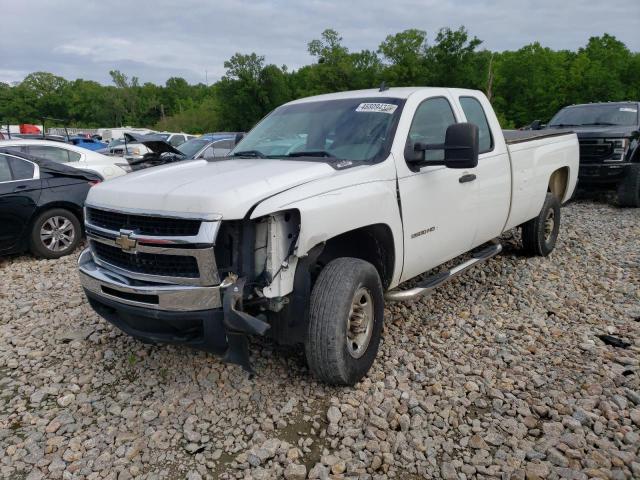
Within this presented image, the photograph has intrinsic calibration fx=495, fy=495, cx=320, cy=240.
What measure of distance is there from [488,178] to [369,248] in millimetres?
1610

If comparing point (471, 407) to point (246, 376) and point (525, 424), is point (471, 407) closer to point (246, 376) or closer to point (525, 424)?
point (525, 424)

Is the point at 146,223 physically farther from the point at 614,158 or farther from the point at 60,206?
the point at 614,158

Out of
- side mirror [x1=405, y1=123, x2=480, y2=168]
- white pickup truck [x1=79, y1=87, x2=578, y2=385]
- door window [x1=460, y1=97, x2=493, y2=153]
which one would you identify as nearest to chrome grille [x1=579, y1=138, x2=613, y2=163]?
door window [x1=460, y1=97, x2=493, y2=153]

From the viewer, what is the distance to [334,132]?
3.85 m

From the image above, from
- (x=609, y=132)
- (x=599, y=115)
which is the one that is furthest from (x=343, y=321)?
(x=599, y=115)

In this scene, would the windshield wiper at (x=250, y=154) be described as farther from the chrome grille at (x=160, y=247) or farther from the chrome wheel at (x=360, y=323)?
the chrome wheel at (x=360, y=323)

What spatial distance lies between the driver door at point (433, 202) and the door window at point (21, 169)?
17.9 ft

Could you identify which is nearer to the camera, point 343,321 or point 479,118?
point 343,321

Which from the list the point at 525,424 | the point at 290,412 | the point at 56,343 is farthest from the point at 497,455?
the point at 56,343

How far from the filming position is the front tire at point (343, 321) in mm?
2980

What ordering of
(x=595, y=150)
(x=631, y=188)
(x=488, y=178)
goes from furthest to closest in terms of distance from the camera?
1. (x=595, y=150)
2. (x=631, y=188)
3. (x=488, y=178)

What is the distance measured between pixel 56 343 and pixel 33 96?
110286mm

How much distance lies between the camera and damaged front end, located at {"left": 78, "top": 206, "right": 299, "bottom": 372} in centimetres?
268

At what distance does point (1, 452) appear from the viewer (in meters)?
2.88
